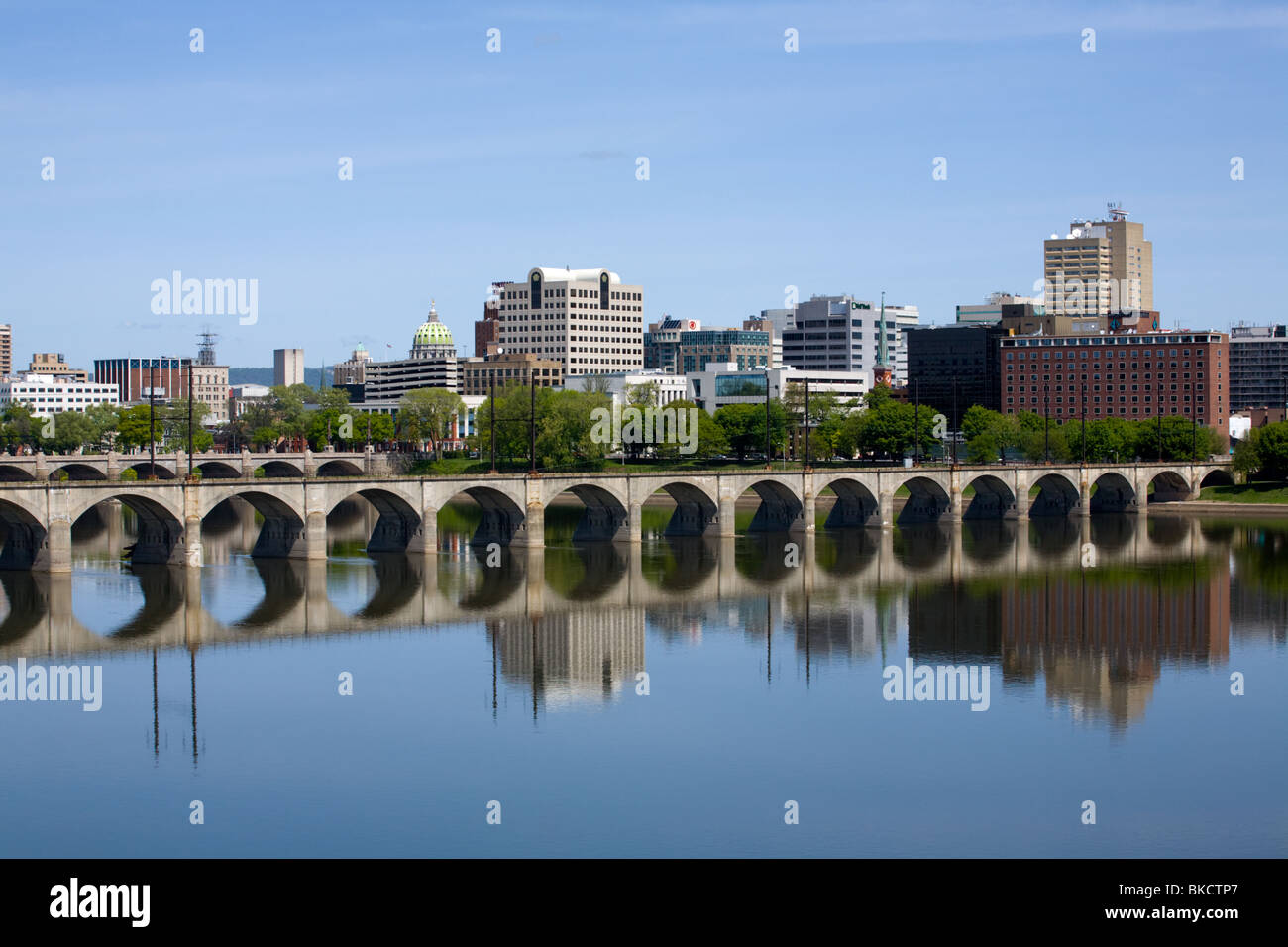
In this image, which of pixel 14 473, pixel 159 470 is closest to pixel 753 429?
pixel 159 470

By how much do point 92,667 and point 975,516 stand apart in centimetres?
8018

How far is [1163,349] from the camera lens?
175m

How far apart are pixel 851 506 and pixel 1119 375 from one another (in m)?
78.8

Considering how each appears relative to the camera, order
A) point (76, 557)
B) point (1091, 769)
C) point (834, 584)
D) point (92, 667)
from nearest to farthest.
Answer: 1. point (1091, 769)
2. point (92, 667)
3. point (834, 584)
4. point (76, 557)

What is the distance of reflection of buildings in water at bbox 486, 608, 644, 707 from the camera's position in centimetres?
5119

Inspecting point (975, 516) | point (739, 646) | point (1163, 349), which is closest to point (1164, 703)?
point (739, 646)

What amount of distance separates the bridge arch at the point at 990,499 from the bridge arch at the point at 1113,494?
9922 millimetres

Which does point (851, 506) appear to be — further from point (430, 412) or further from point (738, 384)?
point (738, 384)

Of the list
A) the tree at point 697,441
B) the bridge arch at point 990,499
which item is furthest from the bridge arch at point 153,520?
the tree at point 697,441

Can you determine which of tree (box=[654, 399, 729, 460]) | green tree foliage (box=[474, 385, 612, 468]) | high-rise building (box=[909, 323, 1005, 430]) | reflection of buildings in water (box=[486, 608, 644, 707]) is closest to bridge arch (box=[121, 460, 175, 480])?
green tree foliage (box=[474, 385, 612, 468])

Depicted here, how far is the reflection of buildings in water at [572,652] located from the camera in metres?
51.2

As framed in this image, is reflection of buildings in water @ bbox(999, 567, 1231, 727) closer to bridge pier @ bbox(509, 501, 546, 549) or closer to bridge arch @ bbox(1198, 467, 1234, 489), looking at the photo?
bridge pier @ bbox(509, 501, 546, 549)

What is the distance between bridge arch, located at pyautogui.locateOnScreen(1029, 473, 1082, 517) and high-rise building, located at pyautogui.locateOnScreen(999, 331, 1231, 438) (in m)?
49.4
